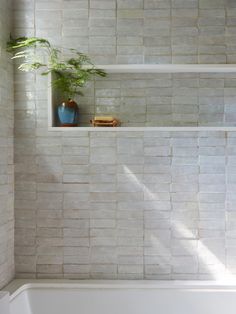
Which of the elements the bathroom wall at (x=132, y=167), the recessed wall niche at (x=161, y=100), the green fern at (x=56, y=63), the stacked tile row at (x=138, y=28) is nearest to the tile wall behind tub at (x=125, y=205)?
the bathroom wall at (x=132, y=167)

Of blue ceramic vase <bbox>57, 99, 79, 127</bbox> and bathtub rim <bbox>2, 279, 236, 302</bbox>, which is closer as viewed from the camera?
bathtub rim <bbox>2, 279, 236, 302</bbox>

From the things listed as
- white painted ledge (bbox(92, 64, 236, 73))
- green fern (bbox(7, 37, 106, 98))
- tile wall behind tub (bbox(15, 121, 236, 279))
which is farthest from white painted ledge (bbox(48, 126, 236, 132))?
white painted ledge (bbox(92, 64, 236, 73))

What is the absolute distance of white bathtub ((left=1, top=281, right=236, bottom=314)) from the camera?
270 cm

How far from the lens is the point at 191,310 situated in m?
2.70

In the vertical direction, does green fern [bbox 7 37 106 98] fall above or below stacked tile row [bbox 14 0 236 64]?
below

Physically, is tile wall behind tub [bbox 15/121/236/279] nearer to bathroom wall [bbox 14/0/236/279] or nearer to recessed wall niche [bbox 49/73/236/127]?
bathroom wall [bbox 14/0/236/279]

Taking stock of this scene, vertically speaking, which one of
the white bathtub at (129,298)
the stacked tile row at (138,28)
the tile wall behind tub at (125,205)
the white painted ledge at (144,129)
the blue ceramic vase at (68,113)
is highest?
the stacked tile row at (138,28)

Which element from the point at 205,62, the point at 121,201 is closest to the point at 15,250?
the point at 121,201

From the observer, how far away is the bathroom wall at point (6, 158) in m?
2.68

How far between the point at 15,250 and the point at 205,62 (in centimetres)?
170

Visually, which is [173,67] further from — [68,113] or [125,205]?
[125,205]

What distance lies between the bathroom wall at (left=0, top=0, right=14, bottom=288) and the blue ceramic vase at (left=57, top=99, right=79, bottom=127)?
0.32m

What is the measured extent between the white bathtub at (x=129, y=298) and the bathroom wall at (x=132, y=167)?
0.44 ft

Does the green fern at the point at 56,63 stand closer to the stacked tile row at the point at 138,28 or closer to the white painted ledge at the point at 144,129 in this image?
the stacked tile row at the point at 138,28
